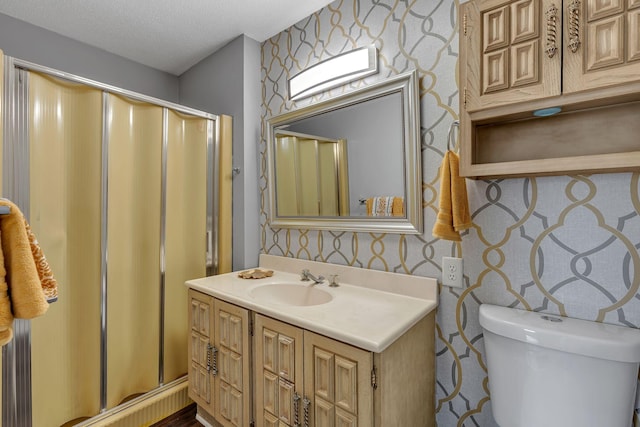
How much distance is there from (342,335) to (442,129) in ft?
3.13

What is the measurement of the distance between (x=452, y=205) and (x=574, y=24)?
623 millimetres

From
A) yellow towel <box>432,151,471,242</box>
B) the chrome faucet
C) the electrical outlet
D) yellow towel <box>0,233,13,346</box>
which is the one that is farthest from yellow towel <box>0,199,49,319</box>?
the electrical outlet

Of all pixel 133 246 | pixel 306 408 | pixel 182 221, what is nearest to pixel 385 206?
pixel 306 408

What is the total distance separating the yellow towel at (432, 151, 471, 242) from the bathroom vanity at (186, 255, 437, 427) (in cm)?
30

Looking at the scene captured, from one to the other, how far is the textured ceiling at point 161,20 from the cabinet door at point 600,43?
1287mm

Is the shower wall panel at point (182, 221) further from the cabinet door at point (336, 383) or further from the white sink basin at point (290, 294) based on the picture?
the cabinet door at point (336, 383)

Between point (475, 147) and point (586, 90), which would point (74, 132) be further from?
point (586, 90)

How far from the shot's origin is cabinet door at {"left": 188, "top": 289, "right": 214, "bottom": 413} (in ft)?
5.16

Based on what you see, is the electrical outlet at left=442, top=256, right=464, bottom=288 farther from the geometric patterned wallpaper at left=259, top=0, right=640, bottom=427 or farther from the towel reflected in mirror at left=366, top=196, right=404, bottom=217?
the towel reflected in mirror at left=366, top=196, right=404, bottom=217

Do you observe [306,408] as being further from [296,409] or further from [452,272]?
[452,272]

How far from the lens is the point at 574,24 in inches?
33.9

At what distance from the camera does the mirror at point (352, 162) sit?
140 cm

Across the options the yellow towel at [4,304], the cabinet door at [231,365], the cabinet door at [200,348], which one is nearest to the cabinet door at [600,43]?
the cabinet door at [231,365]

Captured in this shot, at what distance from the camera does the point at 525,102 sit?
37.2 inches
